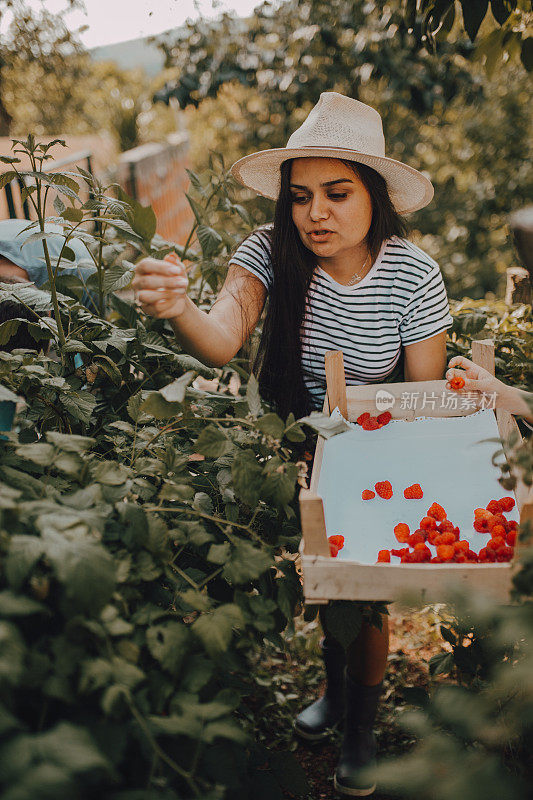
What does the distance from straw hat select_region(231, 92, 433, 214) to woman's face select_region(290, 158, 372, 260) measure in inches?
1.7

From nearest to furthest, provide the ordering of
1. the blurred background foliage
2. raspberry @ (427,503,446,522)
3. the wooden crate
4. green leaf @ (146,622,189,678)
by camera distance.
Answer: green leaf @ (146,622,189,678) → the wooden crate → raspberry @ (427,503,446,522) → the blurred background foliage

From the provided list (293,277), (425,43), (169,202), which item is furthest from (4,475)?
(169,202)

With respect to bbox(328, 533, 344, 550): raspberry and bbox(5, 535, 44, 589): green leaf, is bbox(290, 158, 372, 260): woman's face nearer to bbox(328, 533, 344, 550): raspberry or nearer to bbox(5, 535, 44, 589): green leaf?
bbox(328, 533, 344, 550): raspberry

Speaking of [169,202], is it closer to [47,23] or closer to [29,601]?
[47,23]

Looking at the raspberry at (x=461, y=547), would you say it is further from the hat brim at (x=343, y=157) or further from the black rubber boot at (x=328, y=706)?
the hat brim at (x=343, y=157)

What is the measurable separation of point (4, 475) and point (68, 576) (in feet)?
1.07

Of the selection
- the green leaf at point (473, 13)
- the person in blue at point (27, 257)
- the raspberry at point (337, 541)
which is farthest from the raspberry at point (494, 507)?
the green leaf at point (473, 13)

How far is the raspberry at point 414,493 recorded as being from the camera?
1365 mm

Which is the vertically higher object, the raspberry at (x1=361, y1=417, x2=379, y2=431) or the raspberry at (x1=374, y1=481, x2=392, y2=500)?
the raspberry at (x1=361, y1=417, x2=379, y2=431)

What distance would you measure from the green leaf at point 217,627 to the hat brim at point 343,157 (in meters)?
1.33

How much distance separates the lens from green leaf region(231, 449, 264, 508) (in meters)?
1.18

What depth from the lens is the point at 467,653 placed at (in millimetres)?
1443

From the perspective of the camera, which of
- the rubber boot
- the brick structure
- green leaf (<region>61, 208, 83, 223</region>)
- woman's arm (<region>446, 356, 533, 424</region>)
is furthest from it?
the brick structure

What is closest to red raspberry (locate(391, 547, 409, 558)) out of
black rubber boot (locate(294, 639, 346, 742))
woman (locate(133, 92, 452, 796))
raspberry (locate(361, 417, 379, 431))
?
raspberry (locate(361, 417, 379, 431))
